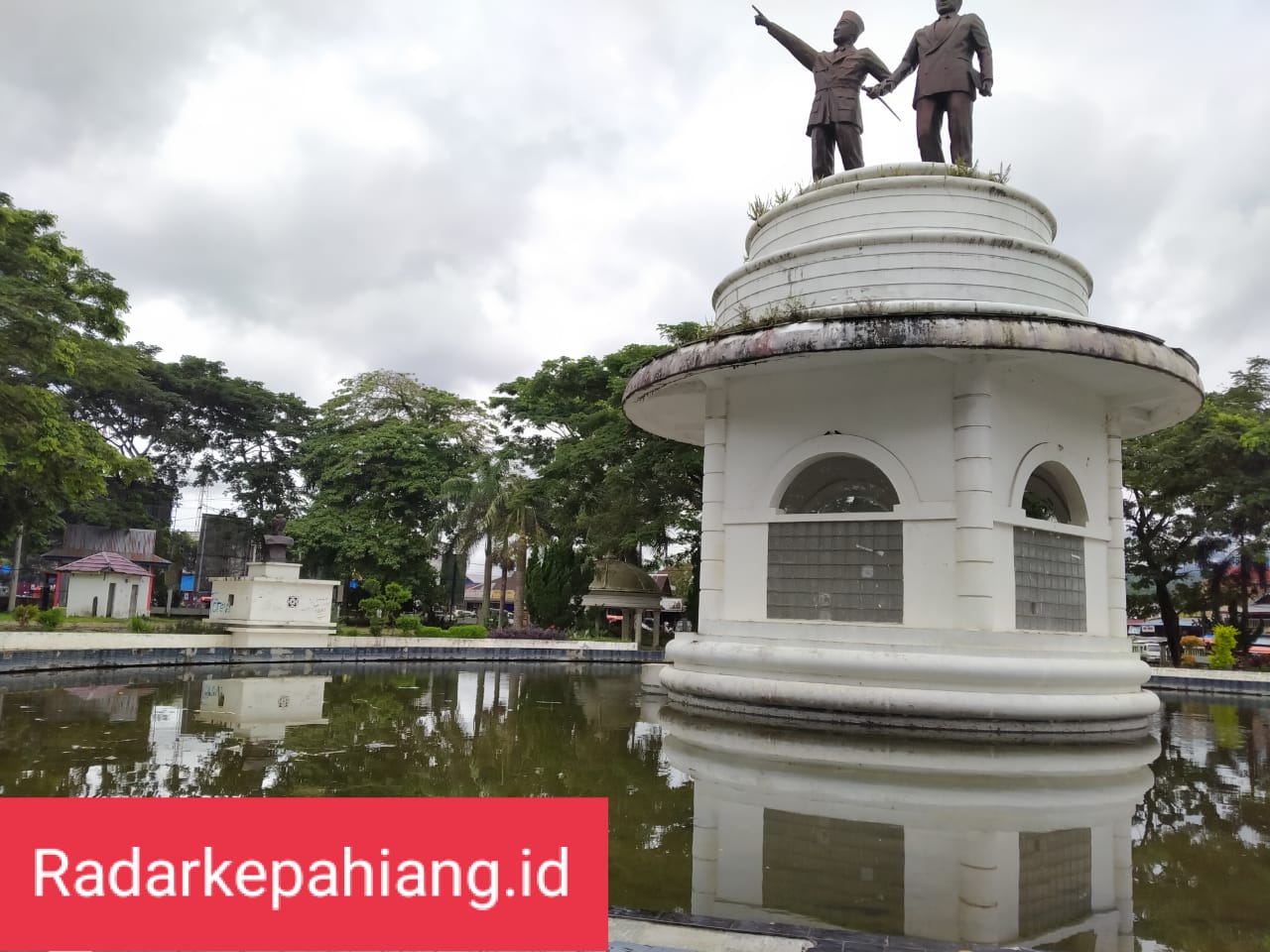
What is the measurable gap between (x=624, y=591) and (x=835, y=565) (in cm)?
2119

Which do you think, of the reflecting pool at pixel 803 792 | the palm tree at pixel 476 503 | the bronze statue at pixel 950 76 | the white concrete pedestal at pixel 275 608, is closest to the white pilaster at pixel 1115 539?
the reflecting pool at pixel 803 792

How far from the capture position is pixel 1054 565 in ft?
37.5

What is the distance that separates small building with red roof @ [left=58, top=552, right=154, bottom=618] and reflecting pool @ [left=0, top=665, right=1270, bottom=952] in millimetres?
20311

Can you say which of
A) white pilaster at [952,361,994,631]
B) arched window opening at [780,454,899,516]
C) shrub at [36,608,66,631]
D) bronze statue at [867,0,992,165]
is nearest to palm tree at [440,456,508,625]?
shrub at [36,608,66,631]

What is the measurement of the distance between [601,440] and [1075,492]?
17272 mm

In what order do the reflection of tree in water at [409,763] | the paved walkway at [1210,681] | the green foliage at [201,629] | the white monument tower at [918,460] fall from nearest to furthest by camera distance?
1. the reflection of tree in water at [409,763]
2. the white monument tower at [918,460]
3. the paved walkway at [1210,681]
4. the green foliage at [201,629]

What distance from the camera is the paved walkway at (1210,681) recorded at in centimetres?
2097

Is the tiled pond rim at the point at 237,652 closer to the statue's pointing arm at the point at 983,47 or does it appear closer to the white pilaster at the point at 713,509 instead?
the white pilaster at the point at 713,509

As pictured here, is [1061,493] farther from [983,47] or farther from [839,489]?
[983,47]

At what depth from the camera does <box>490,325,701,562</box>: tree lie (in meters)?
26.6

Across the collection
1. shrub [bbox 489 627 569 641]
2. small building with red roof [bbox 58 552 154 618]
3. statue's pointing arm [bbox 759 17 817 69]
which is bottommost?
shrub [bbox 489 627 569 641]

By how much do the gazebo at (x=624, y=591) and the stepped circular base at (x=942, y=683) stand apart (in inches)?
803

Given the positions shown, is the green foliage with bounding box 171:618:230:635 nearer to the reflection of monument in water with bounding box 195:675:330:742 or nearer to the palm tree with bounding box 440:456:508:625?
the reflection of monument in water with bounding box 195:675:330:742

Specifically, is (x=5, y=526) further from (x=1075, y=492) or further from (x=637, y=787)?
(x=1075, y=492)
